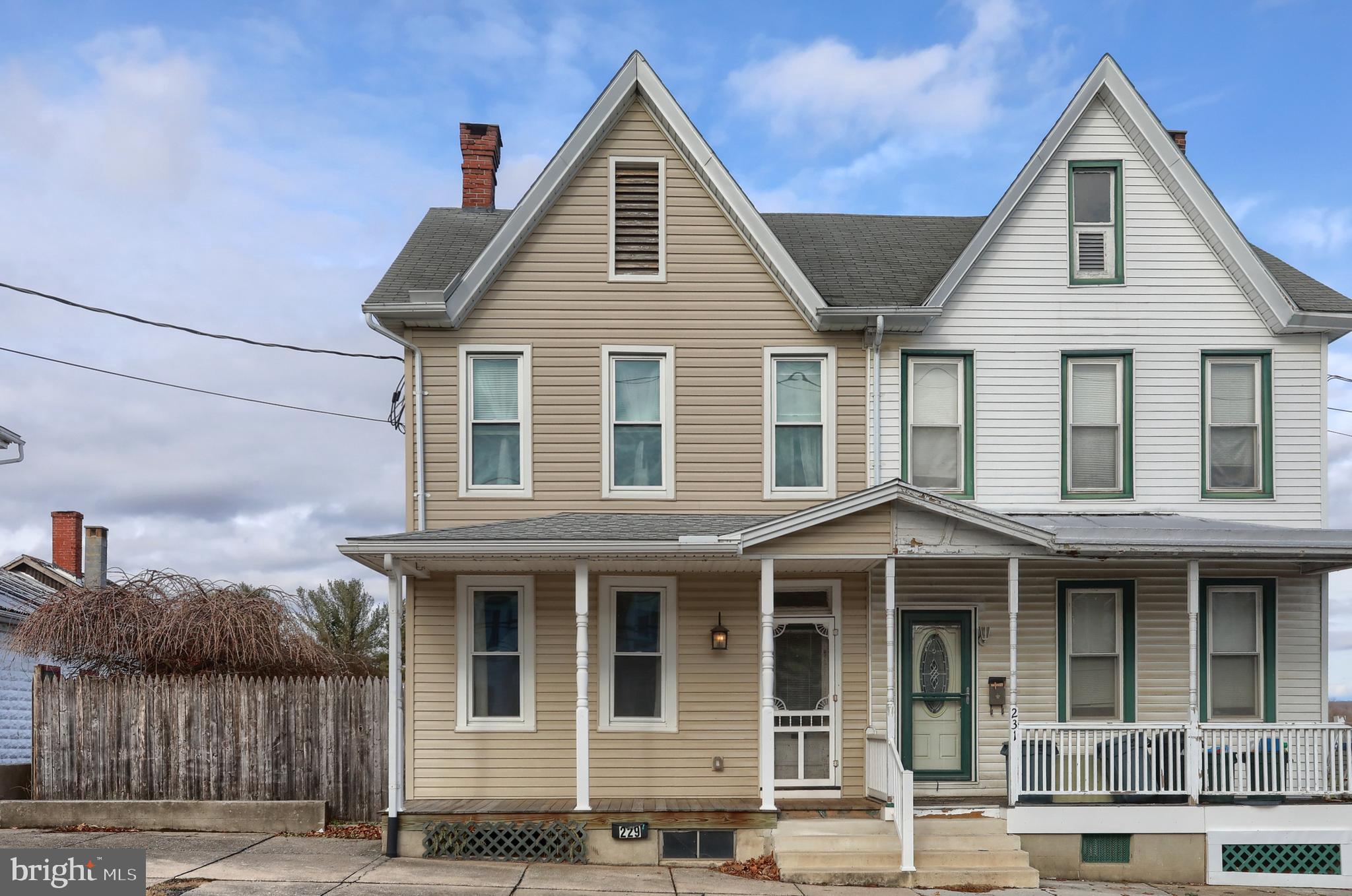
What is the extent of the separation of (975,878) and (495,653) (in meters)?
5.70

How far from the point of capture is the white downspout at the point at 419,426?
1297 cm

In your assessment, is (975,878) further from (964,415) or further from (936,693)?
(964,415)

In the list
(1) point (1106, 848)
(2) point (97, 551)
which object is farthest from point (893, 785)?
(2) point (97, 551)

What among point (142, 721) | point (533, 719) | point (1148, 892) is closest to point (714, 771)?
point (533, 719)

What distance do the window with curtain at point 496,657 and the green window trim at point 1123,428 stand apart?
6723 millimetres

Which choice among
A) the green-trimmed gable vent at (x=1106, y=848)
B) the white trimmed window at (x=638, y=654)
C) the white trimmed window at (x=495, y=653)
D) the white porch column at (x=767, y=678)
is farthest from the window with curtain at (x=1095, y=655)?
the white trimmed window at (x=495, y=653)

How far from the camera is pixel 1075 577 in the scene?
13.3 m

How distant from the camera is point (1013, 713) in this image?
11758 millimetres

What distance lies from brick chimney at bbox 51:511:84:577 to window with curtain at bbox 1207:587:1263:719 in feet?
73.4

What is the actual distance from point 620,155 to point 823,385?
3.68 meters

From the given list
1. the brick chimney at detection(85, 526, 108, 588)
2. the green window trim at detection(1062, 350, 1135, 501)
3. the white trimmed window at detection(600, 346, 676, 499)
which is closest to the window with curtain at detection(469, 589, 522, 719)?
the white trimmed window at detection(600, 346, 676, 499)

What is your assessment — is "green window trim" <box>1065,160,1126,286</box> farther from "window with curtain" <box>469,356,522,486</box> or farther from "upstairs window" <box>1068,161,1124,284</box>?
"window with curtain" <box>469,356,522,486</box>

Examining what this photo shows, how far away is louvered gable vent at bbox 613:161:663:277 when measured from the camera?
13.5 m

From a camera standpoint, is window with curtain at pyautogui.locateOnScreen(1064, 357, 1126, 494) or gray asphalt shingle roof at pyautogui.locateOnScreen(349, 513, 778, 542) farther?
window with curtain at pyautogui.locateOnScreen(1064, 357, 1126, 494)
